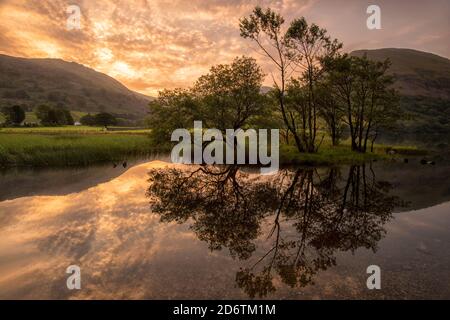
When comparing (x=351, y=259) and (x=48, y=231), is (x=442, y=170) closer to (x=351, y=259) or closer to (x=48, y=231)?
(x=351, y=259)

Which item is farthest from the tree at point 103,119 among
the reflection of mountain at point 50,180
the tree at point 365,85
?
the tree at point 365,85

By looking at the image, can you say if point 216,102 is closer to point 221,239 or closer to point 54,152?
point 54,152

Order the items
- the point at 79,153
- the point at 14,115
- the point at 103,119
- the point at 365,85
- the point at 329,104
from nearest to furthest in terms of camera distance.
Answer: the point at 79,153
the point at 365,85
the point at 329,104
the point at 14,115
the point at 103,119

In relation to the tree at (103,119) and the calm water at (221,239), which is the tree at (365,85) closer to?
the calm water at (221,239)

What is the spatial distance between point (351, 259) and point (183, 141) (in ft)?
147

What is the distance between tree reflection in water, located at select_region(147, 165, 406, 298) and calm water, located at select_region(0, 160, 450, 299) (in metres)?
0.08

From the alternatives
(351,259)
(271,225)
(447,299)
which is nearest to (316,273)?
(351,259)

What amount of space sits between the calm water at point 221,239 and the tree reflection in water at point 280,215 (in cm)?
8

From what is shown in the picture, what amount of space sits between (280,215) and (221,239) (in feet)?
17.9

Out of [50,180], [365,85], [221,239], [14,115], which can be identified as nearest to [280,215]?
[221,239]

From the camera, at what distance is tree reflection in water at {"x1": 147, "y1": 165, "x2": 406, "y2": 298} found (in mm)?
11703

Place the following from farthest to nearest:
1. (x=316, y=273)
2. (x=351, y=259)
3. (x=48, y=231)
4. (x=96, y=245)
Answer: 1. (x=48, y=231)
2. (x=96, y=245)
3. (x=351, y=259)
4. (x=316, y=273)

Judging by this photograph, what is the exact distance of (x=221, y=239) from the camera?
14.2 meters
